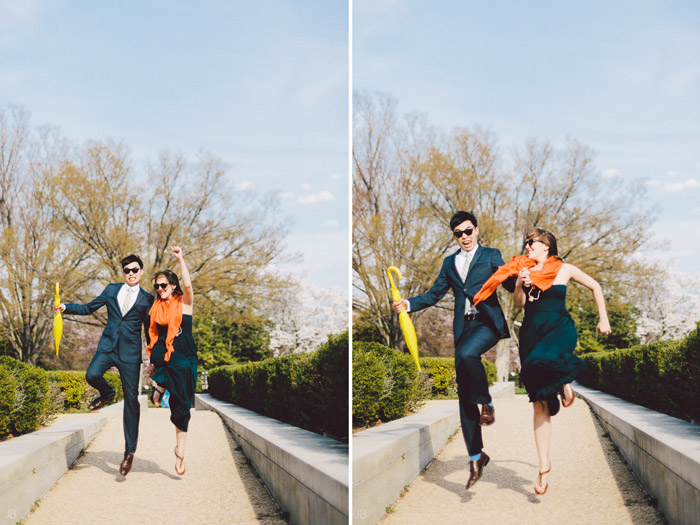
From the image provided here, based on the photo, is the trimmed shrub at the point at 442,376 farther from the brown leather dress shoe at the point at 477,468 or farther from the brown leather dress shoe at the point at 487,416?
the brown leather dress shoe at the point at 487,416

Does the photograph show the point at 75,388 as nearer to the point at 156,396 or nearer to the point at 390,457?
the point at 156,396

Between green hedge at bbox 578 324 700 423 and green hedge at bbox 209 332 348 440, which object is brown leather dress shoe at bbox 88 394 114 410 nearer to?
green hedge at bbox 209 332 348 440

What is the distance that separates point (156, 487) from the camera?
19.6 ft

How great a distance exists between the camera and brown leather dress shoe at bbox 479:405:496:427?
5.13 metres

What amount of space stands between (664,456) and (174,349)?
13.4 feet

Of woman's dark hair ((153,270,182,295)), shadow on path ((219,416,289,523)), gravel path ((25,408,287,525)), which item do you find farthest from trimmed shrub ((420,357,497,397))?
woman's dark hair ((153,270,182,295))

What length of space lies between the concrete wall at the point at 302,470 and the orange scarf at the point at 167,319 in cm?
125

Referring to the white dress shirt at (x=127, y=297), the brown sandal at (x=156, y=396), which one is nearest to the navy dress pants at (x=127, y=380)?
the brown sandal at (x=156, y=396)

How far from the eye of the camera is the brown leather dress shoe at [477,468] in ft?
A: 17.3

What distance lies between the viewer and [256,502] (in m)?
5.87

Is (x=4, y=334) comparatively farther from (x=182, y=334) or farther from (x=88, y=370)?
(x=182, y=334)

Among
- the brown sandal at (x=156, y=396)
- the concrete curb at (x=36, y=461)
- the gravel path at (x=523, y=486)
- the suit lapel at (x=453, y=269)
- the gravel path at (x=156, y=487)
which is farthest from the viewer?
the brown sandal at (x=156, y=396)

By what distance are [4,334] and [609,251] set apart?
7514mm

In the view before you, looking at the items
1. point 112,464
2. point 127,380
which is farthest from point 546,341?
point 112,464
